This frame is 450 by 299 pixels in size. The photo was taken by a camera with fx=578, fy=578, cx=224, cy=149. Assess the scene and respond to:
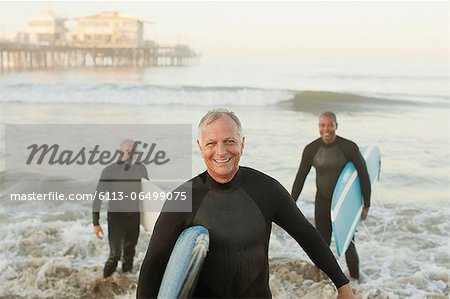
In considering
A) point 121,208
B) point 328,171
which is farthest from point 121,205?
point 328,171

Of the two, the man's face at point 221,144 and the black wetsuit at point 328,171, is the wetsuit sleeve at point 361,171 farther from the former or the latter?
the man's face at point 221,144

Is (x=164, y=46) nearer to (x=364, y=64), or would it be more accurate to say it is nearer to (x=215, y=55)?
(x=215, y=55)

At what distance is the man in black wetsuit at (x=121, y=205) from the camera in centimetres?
415

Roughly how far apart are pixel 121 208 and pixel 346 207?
5.56 ft

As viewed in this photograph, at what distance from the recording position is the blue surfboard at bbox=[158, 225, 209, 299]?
5.70 ft

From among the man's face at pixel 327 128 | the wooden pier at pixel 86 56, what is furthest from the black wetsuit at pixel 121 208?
the wooden pier at pixel 86 56

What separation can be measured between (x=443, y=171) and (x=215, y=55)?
1313 centimetres

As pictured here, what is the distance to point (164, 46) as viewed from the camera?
21.7 m

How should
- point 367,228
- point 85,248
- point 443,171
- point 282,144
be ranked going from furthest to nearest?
1. point 282,144
2. point 443,171
3. point 367,228
4. point 85,248

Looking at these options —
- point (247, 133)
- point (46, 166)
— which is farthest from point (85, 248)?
point (247, 133)

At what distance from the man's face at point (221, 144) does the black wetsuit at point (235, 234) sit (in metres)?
0.10

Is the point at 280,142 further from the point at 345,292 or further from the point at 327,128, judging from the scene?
the point at 345,292

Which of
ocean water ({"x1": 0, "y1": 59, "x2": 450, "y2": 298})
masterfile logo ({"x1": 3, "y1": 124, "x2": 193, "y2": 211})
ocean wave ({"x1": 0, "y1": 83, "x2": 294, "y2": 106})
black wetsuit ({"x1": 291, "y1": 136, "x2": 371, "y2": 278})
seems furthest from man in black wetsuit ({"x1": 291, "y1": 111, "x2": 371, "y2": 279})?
ocean wave ({"x1": 0, "y1": 83, "x2": 294, "y2": 106})

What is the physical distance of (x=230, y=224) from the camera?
1.85 meters
